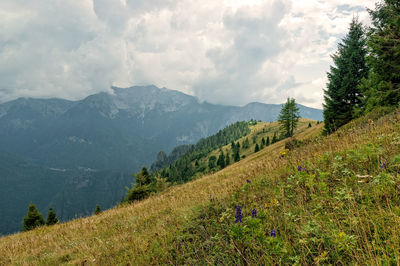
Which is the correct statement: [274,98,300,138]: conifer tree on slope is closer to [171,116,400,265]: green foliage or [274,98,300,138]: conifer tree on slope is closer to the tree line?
the tree line

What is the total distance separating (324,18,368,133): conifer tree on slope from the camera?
2555 cm

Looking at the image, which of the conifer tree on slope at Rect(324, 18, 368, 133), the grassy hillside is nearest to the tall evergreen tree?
the conifer tree on slope at Rect(324, 18, 368, 133)

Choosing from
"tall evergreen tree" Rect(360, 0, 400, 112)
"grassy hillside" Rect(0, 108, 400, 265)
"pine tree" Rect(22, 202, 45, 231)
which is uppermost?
"tall evergreen tree" Rect(360, 0, 400, 112)

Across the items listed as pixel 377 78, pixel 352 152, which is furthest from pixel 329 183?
pixel 377 78

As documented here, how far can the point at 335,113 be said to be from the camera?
94.0ft

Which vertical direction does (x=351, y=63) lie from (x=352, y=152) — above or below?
above

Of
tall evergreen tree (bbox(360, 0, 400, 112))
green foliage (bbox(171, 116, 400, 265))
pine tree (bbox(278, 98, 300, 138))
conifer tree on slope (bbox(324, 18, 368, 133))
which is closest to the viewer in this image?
green foliage (bbox(171, 116, 400, 265))

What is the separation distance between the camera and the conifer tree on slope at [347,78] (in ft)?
83.8

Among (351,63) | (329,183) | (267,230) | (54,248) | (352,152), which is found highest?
(351,63)

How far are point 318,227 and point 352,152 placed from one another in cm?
284

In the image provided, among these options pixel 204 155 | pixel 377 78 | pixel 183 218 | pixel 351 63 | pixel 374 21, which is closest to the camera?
pixel 183 218

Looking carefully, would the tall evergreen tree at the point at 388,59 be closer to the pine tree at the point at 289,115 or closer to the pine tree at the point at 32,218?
the pine tree at the point at 289,115

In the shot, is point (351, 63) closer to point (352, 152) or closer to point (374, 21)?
point (374, 21)

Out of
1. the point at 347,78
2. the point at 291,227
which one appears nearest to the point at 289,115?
the point at 347,78
